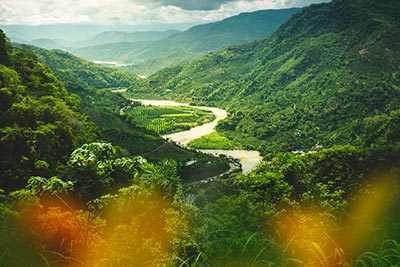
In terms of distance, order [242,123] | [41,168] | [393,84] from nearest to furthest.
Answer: [41,168]
[393,84]
[242,123]

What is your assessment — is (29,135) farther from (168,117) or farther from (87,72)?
(87,72)

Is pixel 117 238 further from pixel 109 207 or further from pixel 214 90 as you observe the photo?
pixel 214 90

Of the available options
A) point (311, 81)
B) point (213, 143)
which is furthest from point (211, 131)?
point (311, 81)

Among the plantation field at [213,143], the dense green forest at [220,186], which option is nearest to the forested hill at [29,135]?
the dense green forest at [220,186]

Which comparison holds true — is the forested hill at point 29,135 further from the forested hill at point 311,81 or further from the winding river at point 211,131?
the forested hill at point 311,81

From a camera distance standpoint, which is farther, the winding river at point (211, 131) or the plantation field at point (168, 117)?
the plantation field at point (168, 117)

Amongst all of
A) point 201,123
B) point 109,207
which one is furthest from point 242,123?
point 109,207
